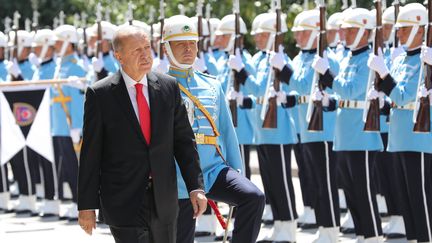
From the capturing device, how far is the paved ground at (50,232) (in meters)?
11.7

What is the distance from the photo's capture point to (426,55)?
9406 millimetres

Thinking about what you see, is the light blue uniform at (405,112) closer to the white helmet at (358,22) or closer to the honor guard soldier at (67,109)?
the white helmet at (358,22)

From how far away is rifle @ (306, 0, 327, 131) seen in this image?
10.7 metres

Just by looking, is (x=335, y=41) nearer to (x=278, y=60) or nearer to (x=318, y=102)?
(x=278, y=60)

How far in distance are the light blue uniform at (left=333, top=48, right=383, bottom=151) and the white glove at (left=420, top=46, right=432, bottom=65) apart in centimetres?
78

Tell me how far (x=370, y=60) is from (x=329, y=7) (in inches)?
326

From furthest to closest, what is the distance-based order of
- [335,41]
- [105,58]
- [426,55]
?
[105,58]
[335,41]
[426,55]

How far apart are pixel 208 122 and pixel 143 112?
1436 millimetres

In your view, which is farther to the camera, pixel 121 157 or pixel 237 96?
pixel 237 96

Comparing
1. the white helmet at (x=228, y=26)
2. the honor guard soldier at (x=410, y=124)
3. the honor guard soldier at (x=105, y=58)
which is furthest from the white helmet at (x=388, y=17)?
the honor guard soldier at (x=105, y=58)

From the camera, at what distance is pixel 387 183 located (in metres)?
12.0

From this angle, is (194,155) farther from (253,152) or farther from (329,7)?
(253,152)

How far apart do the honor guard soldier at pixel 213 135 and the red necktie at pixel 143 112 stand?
1090 mm

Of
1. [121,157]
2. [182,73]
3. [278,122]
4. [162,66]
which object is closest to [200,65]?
[162,66]
